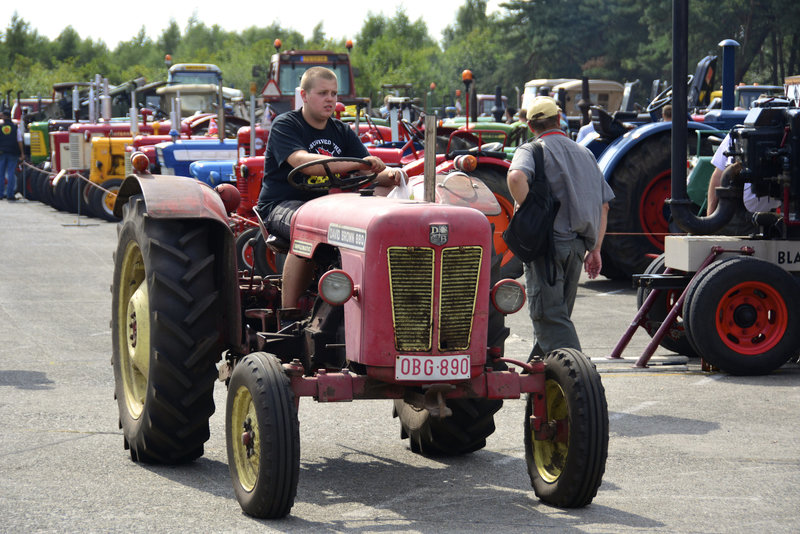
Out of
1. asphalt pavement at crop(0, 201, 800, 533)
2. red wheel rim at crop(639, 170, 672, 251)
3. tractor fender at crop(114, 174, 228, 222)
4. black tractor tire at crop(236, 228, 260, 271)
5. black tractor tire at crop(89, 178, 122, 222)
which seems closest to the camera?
asphalt pavement at crop(0, 201, 800, 533)

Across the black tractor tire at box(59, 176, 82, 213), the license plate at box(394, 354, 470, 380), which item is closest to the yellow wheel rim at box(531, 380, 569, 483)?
the license plate at box(394, 354, 470, 380)

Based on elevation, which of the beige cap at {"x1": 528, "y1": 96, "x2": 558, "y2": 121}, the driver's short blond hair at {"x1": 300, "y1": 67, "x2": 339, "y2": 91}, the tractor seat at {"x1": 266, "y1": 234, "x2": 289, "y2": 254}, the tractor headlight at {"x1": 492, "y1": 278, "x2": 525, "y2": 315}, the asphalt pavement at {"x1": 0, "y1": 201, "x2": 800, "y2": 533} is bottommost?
the asphalt pavement at {"x1": 0, "y1": 201, "x2": 800, "y2": 533}

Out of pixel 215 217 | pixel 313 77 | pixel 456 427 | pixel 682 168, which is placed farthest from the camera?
pixel 682 168

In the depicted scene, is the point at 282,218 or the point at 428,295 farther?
the point at 282,218

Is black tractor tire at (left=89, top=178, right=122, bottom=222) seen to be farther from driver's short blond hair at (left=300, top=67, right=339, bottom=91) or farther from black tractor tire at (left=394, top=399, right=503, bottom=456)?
black tractor tire at (left=394, top=399, right=503, bottom=456)

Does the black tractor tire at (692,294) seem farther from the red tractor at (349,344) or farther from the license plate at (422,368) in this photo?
the license plate at (422,368)

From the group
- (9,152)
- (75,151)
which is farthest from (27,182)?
(75,151)

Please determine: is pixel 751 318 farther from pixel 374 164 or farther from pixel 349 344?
pixel 349 344

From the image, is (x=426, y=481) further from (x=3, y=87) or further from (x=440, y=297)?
(x=3, y=87)

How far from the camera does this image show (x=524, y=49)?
2505 inches

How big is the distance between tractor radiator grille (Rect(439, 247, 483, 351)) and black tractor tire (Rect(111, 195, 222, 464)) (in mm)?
1172

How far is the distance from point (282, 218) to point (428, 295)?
3.91 ft

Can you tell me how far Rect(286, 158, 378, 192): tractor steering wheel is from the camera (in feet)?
17.9

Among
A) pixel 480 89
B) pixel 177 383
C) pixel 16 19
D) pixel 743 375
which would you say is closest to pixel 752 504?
pixel 177 383
